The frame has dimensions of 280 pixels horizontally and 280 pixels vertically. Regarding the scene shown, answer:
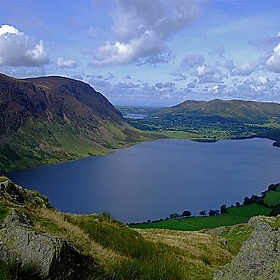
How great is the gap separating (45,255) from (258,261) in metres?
6.11

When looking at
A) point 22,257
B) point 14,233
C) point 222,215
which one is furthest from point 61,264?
point 222,215

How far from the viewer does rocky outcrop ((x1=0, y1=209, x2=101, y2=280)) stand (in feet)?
28.2

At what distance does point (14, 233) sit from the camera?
32.4 feet

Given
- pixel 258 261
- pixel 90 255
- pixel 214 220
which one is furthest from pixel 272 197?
pixel 90 255

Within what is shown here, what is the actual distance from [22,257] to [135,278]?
3.04 meters

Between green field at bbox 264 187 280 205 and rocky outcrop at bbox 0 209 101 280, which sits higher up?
rocky outcrop at bbox 0 209 101 280

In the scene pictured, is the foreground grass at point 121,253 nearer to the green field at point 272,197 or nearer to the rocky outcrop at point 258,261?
the rocky outcrop at point 258,261

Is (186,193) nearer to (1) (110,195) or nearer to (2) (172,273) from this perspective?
(1) (110,195)

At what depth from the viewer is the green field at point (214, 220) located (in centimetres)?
10761

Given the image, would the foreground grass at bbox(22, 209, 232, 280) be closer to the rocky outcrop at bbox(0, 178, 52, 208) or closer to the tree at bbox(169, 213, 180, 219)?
the rocky outcrop at bbox(0, 178, 52, 208)

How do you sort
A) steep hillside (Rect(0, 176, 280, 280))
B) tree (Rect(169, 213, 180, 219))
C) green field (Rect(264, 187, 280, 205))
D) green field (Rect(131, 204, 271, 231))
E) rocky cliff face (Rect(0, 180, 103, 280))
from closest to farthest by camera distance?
1. rocky cliff face (Rect(0, 180, 103, 280))
2. steep hillside (Rect(0, 176, 280, 280))
3. green field (Rect(131, 204, 271, 231))
4. tree (Rect(169, 213, 180, 219))
5. green field (Rect(264, 187, 280, 205))

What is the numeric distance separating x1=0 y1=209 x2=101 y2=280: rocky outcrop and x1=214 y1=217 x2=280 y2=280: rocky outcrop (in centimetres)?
395

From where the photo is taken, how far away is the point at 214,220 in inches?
4742

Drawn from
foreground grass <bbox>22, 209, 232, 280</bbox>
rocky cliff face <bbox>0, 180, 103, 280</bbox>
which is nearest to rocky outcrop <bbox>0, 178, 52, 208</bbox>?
foreground grass <bbox>22, 209, 232, 280</bbox>
